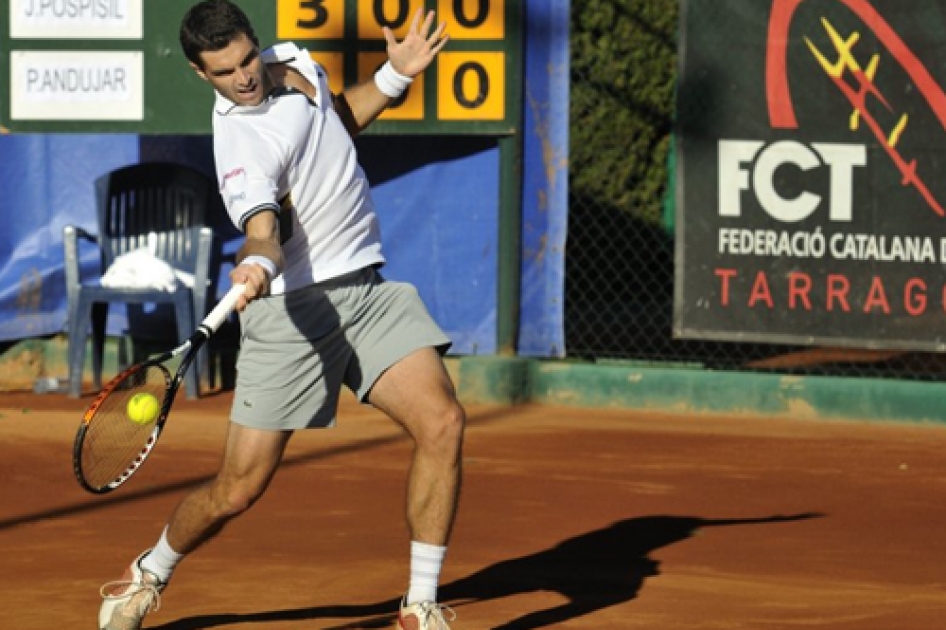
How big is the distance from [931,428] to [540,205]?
8.04 ft

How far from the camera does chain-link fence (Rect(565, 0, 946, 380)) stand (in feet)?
49.6

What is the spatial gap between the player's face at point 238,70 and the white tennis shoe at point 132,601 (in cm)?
136

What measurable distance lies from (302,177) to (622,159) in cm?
1066

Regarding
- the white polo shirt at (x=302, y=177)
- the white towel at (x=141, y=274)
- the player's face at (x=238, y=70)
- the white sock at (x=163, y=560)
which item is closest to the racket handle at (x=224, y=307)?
the white polo shirt at (x=302, y=177)

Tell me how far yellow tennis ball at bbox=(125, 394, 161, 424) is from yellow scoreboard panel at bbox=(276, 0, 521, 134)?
563 centimetres

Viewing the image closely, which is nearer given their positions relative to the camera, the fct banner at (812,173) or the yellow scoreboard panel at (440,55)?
the fct banner at (812,173)

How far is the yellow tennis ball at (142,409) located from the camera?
563cm

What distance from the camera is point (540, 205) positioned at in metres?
11.5

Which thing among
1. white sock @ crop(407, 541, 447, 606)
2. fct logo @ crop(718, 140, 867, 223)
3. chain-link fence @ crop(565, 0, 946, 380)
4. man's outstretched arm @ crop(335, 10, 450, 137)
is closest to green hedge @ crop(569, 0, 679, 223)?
chain-link fence @ crop(565, 0, 946, 380)

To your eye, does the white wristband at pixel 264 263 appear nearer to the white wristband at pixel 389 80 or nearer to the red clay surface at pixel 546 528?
the white wristband at pixel 389 80

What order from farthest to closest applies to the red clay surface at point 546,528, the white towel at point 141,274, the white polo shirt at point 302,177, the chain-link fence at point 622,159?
the chain-link fence at point 622,159 < the white towel at point 141,274 < the red clay surface at point 546,528 < the white polo shirt at point 302,177

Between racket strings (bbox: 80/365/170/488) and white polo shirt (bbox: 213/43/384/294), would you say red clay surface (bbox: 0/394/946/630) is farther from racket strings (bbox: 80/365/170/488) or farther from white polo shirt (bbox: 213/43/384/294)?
white polo shirt (bbox: 213/43/384/294)

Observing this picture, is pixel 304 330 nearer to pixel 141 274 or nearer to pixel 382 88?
pixel 382 88

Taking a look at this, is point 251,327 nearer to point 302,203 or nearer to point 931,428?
point 302,203
